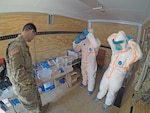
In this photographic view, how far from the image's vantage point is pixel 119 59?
188cm

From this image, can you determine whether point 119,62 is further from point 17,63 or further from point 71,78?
point 17,63

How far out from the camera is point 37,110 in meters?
1.75

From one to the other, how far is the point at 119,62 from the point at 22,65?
1381 mm

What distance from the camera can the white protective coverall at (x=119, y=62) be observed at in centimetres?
174

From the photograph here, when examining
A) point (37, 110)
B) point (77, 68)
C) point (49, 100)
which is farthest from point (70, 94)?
point (77, 68)

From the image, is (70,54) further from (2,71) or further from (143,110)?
(143,110)

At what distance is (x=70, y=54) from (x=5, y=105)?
67.0 inches

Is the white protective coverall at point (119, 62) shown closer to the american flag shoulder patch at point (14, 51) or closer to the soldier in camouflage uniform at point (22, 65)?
the soldier in camouflage uniform at point (22, 65)

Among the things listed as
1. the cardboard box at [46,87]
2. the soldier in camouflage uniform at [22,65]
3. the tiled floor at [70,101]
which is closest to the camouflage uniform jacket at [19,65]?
the soldier in camouflage uniform at [22,65]

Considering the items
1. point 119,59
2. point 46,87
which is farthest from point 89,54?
point 46,87

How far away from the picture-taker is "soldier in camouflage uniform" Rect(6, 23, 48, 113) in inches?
52.8

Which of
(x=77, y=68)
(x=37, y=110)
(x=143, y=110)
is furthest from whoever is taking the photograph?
(x=77, y=68)

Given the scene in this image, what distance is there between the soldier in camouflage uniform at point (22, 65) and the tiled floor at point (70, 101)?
0.63 metres

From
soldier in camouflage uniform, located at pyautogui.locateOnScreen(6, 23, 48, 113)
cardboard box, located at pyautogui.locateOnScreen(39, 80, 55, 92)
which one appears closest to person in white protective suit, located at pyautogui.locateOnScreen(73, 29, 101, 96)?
cardboard box, located at pyautogui.locateOnScreen(39, 80, 55, 92)
